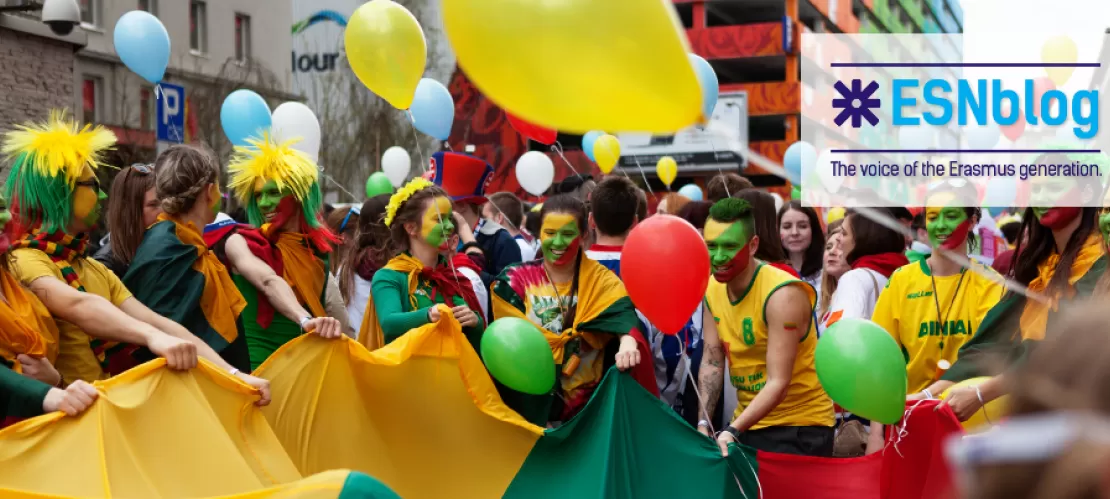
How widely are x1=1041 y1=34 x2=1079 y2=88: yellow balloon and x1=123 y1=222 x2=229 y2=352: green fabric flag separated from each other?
6.51m

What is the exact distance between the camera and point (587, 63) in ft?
6.97

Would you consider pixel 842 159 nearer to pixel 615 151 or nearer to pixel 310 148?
pixel 615 151

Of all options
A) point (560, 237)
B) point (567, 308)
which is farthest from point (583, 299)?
point (560, 237)

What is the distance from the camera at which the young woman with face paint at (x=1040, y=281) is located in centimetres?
397

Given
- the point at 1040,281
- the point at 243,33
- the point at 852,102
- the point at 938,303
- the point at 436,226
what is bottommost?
the point at 938,303

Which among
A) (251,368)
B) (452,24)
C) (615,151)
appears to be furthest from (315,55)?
(452,24)

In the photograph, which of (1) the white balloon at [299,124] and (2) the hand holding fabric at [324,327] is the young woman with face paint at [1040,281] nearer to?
(2) the hand holding fabric at [324,327]

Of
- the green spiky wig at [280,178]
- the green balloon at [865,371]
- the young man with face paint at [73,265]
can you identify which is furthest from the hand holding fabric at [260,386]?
the green balloon at [865,371]

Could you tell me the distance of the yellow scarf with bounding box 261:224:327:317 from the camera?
5309 millimetres

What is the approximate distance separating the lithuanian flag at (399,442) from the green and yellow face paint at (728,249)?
0.58 m

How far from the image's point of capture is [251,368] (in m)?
5.21

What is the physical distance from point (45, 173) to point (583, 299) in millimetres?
2147

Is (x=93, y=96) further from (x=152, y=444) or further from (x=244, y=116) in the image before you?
(x=152, y=444)

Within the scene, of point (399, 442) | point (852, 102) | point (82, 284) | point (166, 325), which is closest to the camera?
point (82, 284)
